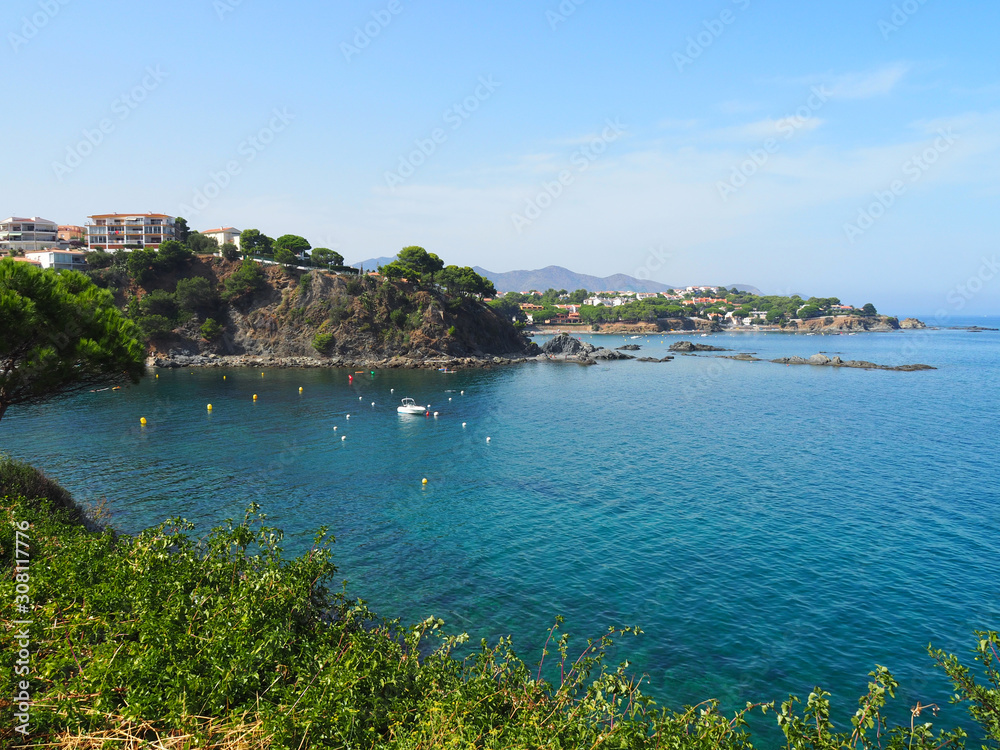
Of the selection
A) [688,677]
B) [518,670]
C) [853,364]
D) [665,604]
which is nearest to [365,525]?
[665,604]

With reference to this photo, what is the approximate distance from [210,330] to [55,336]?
278 ft

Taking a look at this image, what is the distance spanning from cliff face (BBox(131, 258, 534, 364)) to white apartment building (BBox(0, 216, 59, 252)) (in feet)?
145

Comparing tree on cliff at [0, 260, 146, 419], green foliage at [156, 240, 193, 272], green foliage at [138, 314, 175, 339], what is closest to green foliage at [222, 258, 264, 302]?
green foliage at [156, 240, 193, 272]

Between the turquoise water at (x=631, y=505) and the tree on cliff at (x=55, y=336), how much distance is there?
8626 mm

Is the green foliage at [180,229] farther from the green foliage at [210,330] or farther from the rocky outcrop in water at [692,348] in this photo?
the rocky outcrop in water at [692,348]

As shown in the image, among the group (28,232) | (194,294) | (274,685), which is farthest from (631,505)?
(28,232)

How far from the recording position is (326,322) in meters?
105

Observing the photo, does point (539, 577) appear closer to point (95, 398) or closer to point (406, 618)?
point (406, 618)

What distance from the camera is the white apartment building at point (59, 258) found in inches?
4112

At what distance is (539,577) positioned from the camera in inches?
1005

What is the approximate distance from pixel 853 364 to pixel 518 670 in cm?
12291

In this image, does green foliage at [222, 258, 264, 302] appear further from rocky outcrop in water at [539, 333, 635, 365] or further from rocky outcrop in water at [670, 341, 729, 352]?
rocky outcrop in water at [670, 341, 729, 352]

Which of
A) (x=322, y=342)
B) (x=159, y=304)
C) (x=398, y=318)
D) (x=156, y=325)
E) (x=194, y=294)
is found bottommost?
(x=322, y=342)

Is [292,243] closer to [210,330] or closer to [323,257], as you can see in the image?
[323,257]
